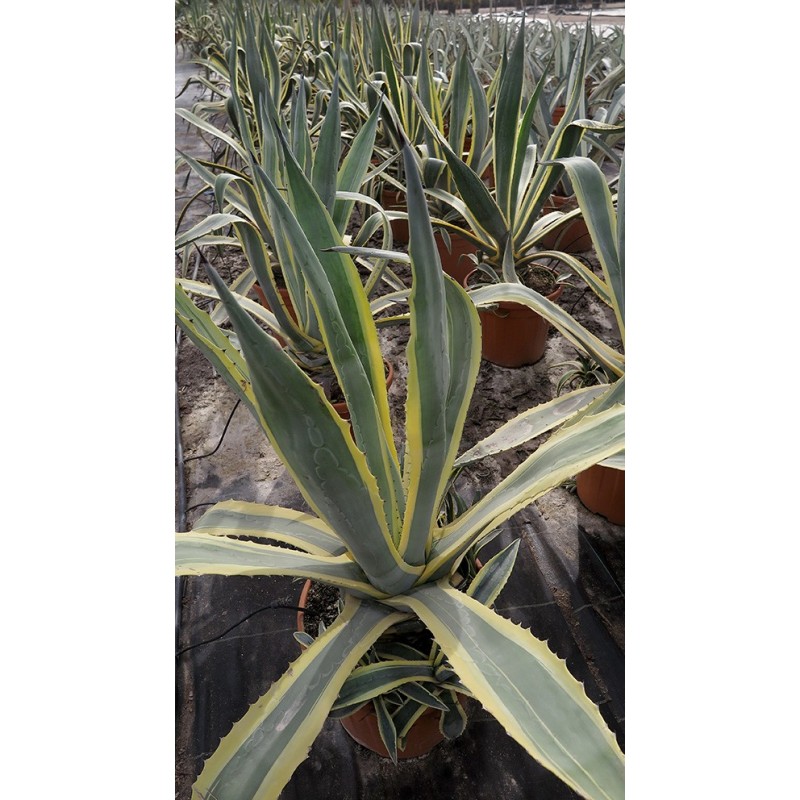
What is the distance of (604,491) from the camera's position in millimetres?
970

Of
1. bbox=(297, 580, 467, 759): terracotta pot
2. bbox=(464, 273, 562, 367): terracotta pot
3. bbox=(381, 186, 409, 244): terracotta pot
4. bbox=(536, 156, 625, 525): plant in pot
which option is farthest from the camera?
bbox=(381, 186, 409, 244): terracotta pot

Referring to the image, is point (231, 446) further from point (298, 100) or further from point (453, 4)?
point (453, 4)

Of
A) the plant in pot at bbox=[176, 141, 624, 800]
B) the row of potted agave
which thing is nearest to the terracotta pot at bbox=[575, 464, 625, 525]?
the row of potted agave

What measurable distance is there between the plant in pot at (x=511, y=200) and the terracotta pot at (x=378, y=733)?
2.32ft

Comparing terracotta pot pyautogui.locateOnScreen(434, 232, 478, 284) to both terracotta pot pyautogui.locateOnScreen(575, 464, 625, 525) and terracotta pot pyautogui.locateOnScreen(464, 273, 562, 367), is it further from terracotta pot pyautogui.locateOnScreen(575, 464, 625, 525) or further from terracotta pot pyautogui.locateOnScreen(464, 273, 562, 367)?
terracotta pot pyautogui.locateOnScreen(575, 464, 625, 525)

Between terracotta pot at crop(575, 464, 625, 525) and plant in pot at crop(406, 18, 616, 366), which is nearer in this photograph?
terracotta pot at crop(575, 464, 625, 525)

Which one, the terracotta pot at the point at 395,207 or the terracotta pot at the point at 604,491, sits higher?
the terracotta pot at the point at 395,207

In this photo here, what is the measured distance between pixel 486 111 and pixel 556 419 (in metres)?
1.06

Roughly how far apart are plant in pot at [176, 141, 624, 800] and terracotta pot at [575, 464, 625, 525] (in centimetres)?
35

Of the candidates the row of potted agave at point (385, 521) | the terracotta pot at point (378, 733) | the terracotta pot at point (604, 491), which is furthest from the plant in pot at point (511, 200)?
the terracotta pot at point (378, 733)

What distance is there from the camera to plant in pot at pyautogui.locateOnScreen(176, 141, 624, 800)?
392 millimetres

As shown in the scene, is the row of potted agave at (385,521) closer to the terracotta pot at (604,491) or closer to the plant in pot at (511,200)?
the terracotta pot at (604,491)

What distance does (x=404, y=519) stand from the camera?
0.54m

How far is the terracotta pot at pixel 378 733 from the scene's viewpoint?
2.14 ft
